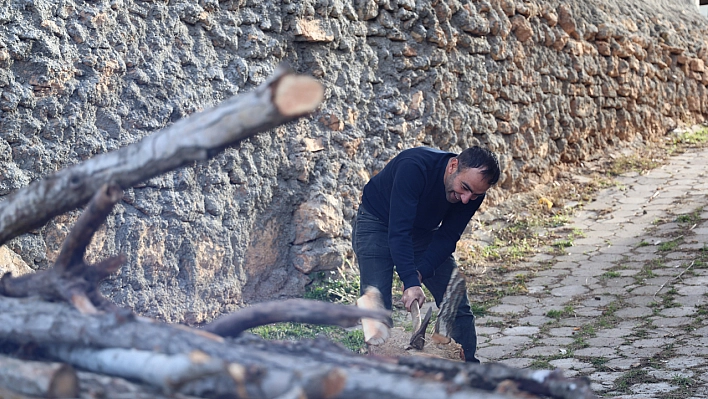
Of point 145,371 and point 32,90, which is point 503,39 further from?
point 145,371

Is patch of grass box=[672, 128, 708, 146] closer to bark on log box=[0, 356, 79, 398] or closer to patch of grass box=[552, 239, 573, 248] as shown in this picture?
patch of grass box=[552, 239, 573, 248]

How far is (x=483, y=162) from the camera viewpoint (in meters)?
3.48

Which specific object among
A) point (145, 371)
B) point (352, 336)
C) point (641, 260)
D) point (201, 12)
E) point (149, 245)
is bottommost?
point (641, 260)

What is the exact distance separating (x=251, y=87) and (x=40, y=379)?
341 centimetres

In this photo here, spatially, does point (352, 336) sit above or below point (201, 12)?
below

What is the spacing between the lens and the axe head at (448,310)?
3.63 meters

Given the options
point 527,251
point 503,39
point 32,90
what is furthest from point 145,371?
point 503,39

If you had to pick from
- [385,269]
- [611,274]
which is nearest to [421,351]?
[385,269]

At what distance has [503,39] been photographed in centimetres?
737

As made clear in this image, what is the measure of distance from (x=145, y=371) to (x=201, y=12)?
3.34 meters

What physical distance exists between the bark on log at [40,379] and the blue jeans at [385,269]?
7.16 feet

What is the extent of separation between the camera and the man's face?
3.51 meters

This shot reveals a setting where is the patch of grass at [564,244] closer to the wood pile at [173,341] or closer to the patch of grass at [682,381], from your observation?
the patch of grass at [682,381]

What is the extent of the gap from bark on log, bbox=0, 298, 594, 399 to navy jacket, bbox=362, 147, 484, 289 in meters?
1.44
